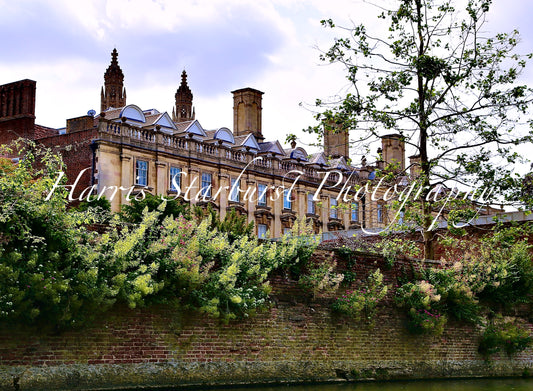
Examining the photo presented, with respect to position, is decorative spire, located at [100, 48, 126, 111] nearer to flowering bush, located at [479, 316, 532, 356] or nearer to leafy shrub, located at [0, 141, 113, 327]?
flowering bush, located at [479, 316, 532, 356]

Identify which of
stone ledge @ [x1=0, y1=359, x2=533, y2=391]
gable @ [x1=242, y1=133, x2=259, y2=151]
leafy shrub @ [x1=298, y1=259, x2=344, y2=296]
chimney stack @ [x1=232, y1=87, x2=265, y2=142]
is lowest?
stone ledge @ [x1=0, y1=359, x2=533, y2=391]

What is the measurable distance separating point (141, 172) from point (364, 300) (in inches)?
1130

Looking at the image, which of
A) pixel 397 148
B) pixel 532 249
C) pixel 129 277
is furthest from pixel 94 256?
pixel 397 148

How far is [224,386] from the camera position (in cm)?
1748

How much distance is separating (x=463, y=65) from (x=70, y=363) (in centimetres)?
1508

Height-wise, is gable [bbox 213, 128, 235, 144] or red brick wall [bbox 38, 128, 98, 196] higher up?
gable [bbox 213, 128, 235, 144]

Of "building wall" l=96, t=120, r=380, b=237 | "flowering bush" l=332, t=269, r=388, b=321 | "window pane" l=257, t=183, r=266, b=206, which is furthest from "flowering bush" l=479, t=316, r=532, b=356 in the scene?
"window pane" l=257, t=183, r=266, b=206

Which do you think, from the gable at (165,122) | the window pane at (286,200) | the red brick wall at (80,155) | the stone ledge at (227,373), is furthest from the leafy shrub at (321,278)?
the window pane at (286,200)

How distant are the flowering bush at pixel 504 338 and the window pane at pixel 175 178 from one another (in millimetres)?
26998

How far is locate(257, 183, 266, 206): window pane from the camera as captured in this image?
54.7m

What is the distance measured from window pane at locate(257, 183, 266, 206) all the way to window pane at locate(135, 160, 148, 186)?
9.46m

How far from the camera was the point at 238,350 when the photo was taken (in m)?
18.1

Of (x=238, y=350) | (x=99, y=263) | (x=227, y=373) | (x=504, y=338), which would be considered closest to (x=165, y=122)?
(x=504, y=338)

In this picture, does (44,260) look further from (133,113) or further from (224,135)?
(224,135)
